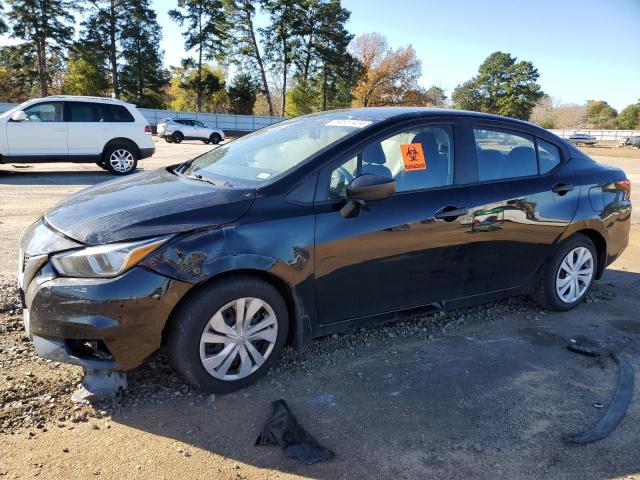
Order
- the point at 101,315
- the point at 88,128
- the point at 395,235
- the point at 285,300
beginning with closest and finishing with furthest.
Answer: the point at 101,315 → the point at 285,300 → the point at 395,235 → the point at 88,128

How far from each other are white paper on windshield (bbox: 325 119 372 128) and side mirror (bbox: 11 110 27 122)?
396 inches

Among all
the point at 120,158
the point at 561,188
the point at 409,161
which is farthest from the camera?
the point at 120,158

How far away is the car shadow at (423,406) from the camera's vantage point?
2648 mm

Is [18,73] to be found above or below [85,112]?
above

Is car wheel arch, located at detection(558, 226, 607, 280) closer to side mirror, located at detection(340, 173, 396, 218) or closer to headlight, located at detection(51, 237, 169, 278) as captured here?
side mirror, located at detection(340, 173, 396, 218)

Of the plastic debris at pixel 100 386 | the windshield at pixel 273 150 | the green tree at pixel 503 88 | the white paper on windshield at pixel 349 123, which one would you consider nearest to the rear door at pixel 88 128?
the windshield at pixel 273 150

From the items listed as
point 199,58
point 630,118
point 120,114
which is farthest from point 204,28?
point 630,118

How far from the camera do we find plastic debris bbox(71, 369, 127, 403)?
2992 mm

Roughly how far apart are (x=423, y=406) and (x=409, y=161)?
1.63 meters

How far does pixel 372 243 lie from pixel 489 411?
3.98ft

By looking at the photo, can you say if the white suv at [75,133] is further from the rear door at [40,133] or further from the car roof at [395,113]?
the car roof at [395,113]

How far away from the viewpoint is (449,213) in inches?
146

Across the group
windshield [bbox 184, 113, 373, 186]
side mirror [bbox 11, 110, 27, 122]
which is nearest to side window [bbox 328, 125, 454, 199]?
windshield [bbox 184, 113, 373, 186]

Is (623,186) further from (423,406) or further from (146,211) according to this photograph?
(146,211)
